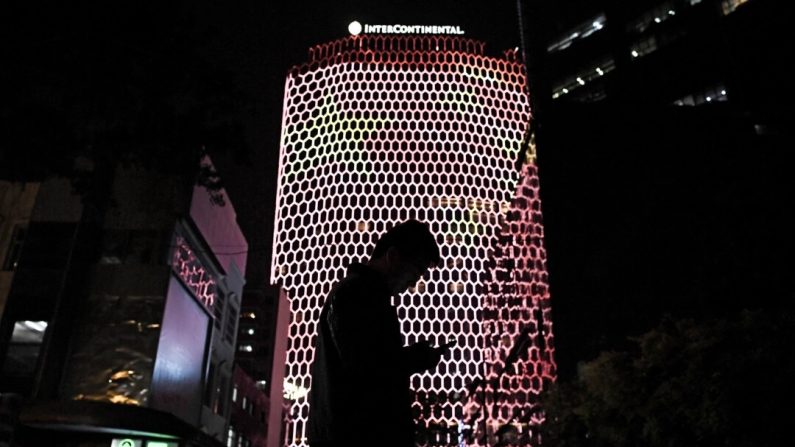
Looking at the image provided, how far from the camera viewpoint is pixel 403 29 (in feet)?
180

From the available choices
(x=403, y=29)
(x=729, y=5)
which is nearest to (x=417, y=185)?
(x=403, y=29)

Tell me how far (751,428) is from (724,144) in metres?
19.1

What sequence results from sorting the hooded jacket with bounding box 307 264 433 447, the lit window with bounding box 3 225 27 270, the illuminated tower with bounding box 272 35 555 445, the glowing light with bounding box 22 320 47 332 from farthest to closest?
the illuminated tower with bounding box 272 35 555 445 < the lit window with bounding box 3 225 27 270 < the glowing light with bounding box 22 320 47 332 < the hooded jacket with bounding box 307 264 433 447

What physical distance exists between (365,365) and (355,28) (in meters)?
56.3

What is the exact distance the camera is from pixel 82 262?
1447 centimetres

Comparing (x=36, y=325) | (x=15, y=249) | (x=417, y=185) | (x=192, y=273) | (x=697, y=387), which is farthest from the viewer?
(x=417, y=185)

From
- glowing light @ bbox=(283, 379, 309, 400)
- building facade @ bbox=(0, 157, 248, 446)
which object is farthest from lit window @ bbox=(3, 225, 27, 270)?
glowing light @ bbox=(283, 379, 309, 400)

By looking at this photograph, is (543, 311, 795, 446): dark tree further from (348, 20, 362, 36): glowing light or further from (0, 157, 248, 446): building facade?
(348, 20, 362, 36): glowing light

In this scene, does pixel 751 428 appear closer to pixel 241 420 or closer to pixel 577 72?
pixel 241 420

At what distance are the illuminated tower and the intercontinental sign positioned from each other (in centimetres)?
154

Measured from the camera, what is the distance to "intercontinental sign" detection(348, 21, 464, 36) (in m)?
54.5

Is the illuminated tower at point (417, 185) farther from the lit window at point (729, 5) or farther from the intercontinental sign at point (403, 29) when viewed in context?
the lit window at point (729, 5)

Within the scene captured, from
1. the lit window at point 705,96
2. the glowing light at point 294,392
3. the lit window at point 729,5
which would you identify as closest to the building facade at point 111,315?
the glowing light at point 294,392

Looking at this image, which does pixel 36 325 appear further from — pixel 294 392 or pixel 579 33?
pixel 579 33
